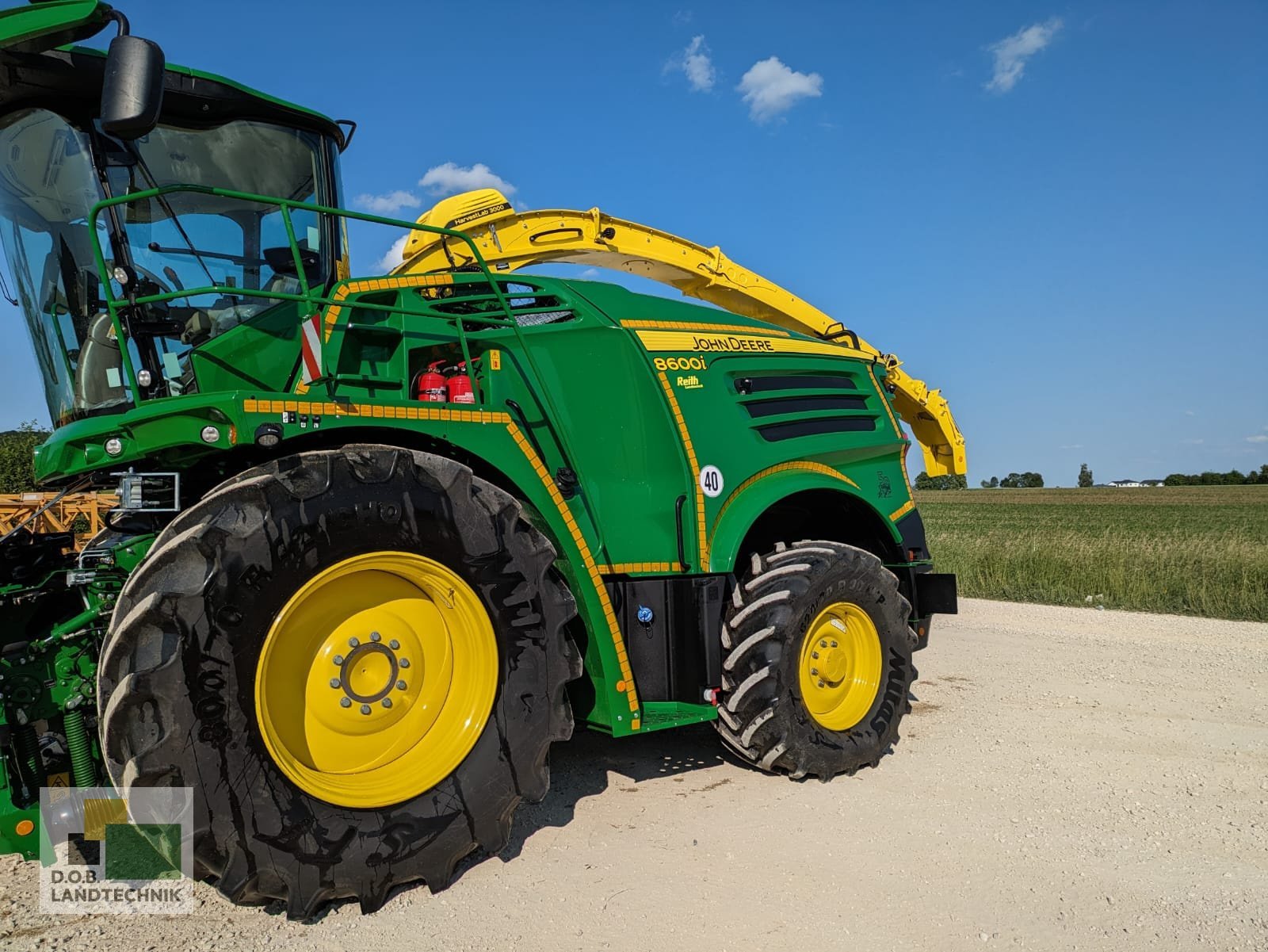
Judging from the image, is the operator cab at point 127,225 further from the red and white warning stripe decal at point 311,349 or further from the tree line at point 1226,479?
the tree line at point 1226,479

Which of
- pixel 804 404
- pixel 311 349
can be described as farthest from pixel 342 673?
pixel 804 404

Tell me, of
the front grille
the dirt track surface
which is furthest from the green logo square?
the front grille

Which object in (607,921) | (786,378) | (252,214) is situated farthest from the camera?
(786,378)

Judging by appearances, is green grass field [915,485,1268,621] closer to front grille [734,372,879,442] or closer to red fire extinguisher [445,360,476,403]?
front grille [734,372,879,442]

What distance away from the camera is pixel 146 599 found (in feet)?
9.07

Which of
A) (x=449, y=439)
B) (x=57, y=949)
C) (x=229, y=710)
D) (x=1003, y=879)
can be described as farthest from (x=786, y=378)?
(x=57, y=949)

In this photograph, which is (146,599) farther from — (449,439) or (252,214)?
(252,214)

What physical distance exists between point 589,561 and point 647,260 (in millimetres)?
4022

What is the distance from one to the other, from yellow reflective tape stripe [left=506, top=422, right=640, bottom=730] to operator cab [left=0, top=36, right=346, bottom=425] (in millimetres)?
1294

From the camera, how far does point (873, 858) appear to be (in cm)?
385

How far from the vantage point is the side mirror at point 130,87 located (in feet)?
9.39

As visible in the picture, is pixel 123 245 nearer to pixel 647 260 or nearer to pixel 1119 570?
pixel 647 260

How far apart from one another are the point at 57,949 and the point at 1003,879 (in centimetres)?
341

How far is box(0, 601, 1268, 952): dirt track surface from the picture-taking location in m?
3.17
